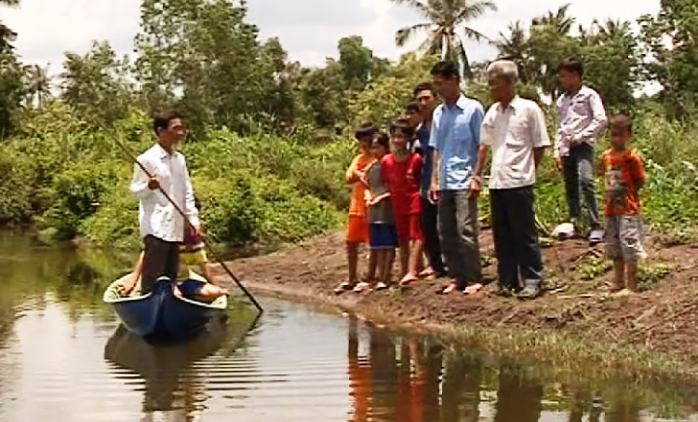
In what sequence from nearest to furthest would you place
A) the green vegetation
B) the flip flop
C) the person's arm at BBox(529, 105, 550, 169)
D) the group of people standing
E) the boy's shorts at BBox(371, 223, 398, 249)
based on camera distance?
the group of people standing → the person's arm at BBox(529, 105, 550, 169) → the flip flop → the boy's shorts at BBox(371, 223, 398, 249) → the green vegetation

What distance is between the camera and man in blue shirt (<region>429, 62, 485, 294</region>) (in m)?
9.94

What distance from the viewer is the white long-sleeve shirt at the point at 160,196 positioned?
9.77 m

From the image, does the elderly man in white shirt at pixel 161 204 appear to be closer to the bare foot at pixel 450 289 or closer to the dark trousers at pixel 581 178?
the bare foot at pixel 450 289

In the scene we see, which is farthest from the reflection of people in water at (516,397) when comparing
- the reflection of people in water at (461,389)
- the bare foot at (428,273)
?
the bare foot at (428,273)

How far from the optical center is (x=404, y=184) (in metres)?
10.8

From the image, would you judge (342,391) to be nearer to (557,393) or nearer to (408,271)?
(557,393)

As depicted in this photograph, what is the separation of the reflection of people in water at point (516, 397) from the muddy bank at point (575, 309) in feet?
1.93

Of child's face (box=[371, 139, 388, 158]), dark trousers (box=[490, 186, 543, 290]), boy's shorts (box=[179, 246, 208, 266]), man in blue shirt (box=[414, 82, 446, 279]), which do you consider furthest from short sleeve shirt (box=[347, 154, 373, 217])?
dark trousers (box=[490, 186, 543, 290])

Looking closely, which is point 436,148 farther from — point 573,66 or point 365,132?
point 573,66

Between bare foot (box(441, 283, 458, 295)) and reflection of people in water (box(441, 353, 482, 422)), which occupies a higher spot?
bare foot (box(441, 283, 458, 295))

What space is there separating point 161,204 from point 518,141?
10.2 feet

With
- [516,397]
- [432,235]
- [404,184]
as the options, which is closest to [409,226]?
[432,235]

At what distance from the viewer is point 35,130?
114 feet

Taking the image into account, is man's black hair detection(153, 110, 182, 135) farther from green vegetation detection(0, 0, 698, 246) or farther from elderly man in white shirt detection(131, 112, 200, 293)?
green vegetation detection(0, 0, 698, 246)
